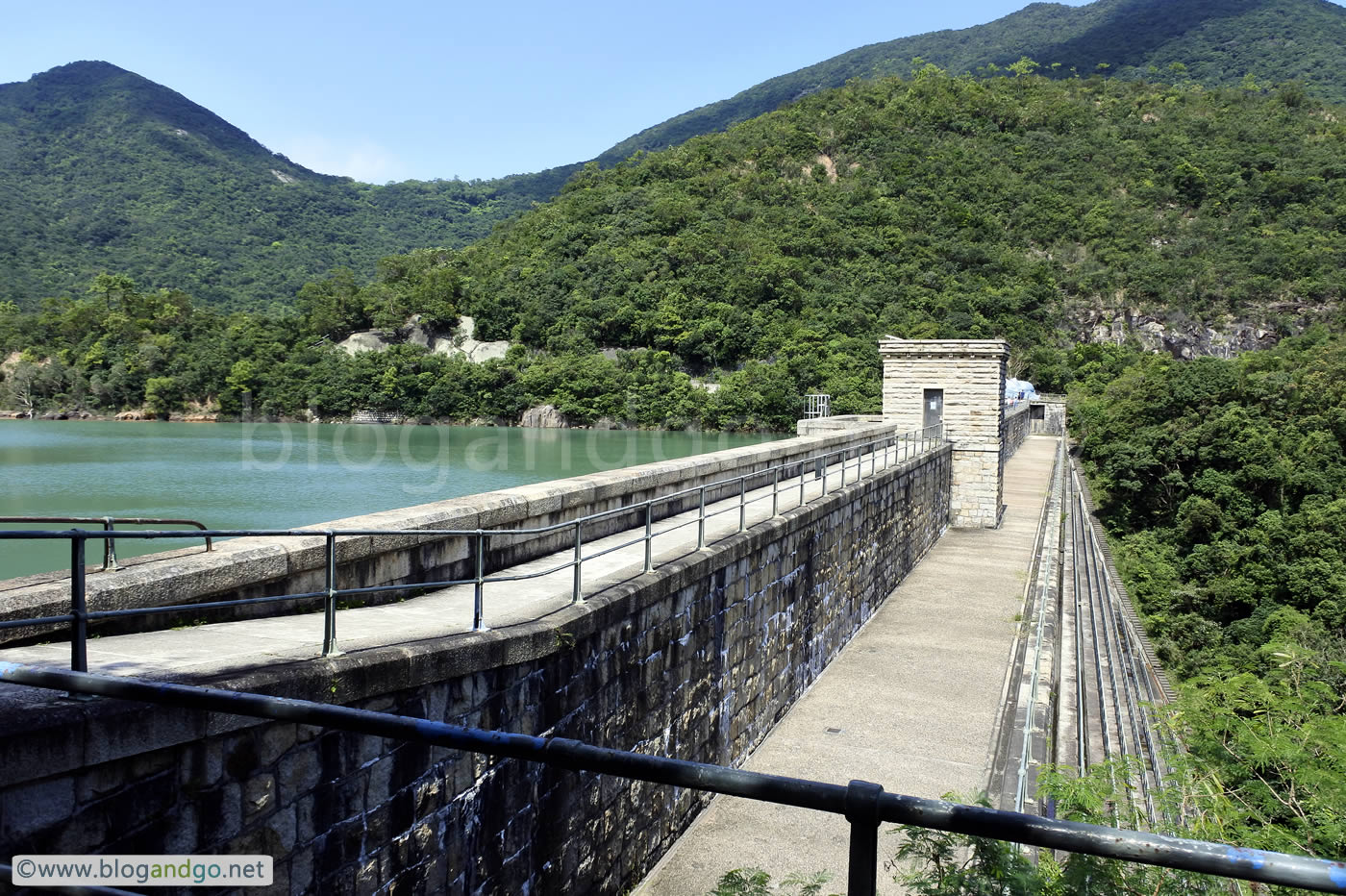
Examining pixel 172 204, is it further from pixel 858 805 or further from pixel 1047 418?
pixel 858 805

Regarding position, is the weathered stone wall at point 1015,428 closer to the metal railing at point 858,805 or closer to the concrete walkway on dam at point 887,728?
the concrete walkway on dam at point 887,728

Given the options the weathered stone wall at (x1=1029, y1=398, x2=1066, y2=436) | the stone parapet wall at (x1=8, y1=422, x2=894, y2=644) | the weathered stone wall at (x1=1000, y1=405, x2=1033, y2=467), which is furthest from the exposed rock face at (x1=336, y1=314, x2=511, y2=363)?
the stone parapet wall at (x1=8, y1=422, x2=894, y2=644)

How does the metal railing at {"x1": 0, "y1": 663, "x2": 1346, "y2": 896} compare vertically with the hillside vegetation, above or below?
below

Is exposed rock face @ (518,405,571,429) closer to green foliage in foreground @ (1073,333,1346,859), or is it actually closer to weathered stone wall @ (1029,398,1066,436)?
weathered stone wall @ (1029,398,1066,436)

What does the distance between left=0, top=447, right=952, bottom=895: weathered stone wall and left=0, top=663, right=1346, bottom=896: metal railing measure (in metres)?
1.53

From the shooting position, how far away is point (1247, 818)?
24.6ft

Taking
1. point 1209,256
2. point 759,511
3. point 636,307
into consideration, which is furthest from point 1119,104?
point 759,511

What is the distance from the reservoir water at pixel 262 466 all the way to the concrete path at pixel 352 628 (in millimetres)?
10403

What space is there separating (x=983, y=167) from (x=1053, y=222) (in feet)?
39.4

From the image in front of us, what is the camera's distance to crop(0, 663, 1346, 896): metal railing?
132 cm

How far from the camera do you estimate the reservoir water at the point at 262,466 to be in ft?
90.1

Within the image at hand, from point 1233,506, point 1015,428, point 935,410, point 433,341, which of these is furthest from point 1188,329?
point 935,410

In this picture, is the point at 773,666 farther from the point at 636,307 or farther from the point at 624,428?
the point at 636,307

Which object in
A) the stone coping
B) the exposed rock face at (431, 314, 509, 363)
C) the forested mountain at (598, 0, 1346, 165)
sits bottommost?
the stone coping
